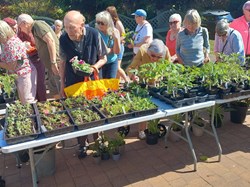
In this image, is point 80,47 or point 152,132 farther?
point 152,132

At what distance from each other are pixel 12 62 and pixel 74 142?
140 centimetres

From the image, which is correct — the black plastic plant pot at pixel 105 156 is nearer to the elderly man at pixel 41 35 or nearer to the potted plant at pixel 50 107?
the potted plant at pixel 50 107

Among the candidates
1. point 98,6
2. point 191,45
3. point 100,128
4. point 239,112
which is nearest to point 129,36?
point 191,45

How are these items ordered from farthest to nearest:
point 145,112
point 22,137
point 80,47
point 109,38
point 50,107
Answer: point 109,38
point 80,47
point 50,107
point 145,112
point 22,137

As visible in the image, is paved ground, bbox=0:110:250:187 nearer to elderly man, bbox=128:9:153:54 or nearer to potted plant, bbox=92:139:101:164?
potted plant, bbox=92:139:101:164

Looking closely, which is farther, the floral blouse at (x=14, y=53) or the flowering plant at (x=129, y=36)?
the flowering plant at (x=129, y=36)

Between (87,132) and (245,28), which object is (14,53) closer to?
(87,132)

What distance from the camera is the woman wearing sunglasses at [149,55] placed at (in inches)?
125

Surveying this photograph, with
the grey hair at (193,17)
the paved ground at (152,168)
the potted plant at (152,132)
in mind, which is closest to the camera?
the paved ground at (152,168)

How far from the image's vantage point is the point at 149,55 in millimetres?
3336

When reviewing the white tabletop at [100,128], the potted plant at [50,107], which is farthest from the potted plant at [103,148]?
the white tabletop at [100,128]

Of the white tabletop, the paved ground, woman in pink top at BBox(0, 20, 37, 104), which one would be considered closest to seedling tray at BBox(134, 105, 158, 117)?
the white tabletop

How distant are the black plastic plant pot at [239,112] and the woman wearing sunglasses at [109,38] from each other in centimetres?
185

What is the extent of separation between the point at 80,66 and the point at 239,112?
2.51 meters
